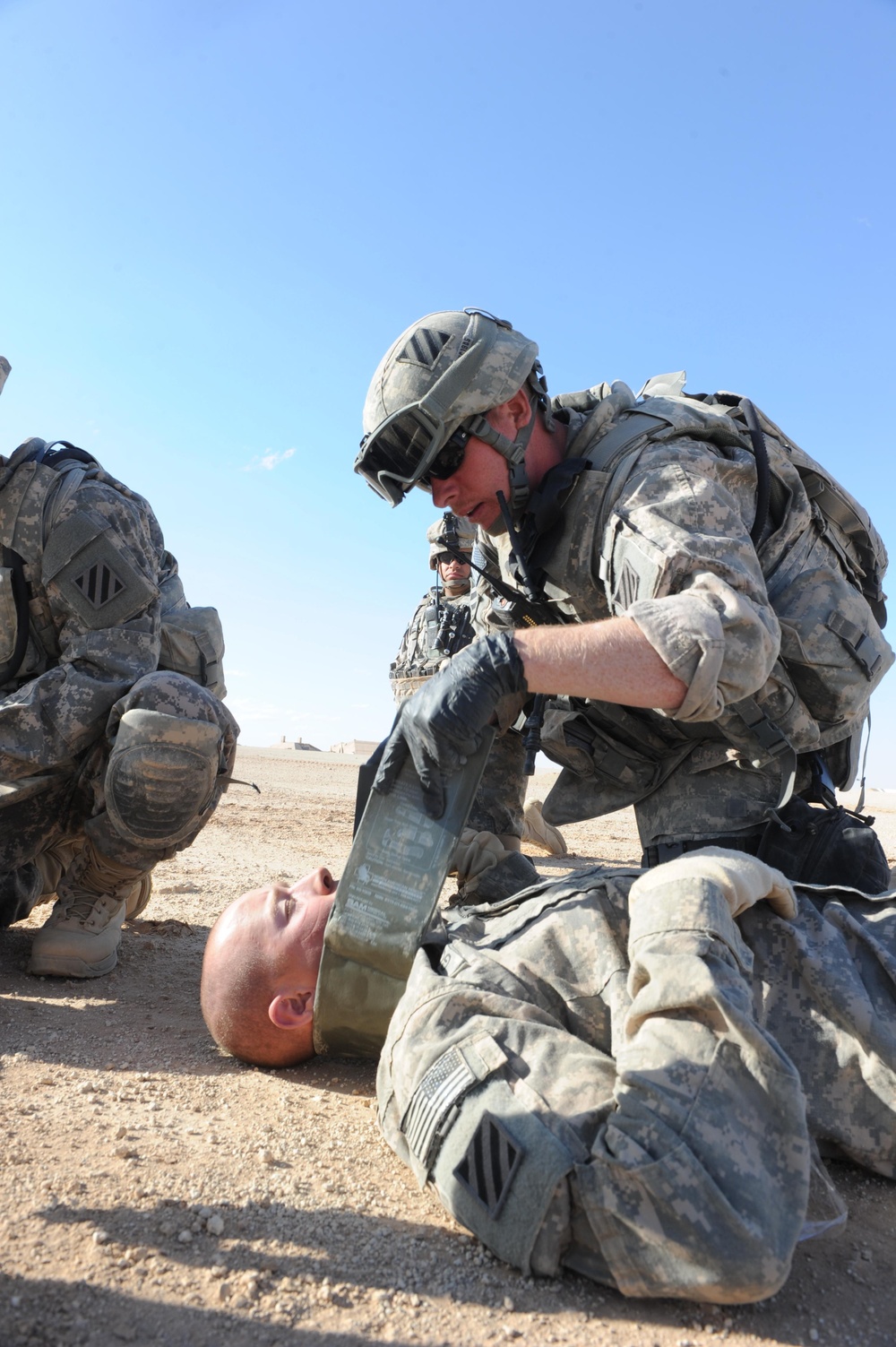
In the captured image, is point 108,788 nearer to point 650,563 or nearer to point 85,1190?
point 85,1190

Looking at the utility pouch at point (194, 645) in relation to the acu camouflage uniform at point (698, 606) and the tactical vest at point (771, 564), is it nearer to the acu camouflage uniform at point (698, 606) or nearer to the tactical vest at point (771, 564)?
the acu camouflage uniform at point (698, 606)

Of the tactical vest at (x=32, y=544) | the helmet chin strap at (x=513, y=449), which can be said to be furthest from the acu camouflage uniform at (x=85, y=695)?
the helmet chin strap at (x=513, y=449)

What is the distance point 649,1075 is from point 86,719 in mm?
2564

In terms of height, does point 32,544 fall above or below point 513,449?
below

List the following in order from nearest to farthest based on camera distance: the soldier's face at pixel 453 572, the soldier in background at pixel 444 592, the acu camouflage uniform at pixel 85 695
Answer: the acu camouflage uniform at pixel 85 695, the soldier in background at pixel 444 592, the soldier's face at pixel 453 572

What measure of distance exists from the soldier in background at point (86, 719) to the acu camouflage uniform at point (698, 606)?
1.37m

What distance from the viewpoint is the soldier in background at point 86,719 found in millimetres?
3572

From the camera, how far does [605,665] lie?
2.51 metres

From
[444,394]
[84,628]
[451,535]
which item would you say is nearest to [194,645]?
[84,628]

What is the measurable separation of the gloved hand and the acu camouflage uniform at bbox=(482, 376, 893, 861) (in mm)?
488

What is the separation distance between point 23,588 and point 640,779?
243 centimetres

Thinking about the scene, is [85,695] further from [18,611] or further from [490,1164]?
[490,1164]

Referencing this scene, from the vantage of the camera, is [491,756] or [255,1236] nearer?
[255,1236]

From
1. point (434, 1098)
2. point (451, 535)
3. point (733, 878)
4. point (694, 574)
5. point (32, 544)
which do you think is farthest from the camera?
point (451, 535)
